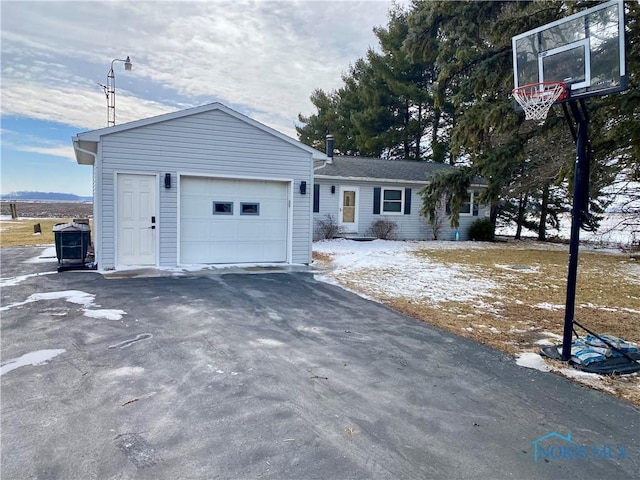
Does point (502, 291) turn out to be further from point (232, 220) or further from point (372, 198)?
point (372, 198)

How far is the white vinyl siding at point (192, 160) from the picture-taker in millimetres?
8031

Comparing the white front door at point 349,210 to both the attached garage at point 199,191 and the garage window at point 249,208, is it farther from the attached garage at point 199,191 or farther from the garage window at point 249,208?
the garage window at point 249,208

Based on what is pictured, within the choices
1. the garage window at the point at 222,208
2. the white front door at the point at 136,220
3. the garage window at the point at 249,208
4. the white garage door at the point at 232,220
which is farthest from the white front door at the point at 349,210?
the white front door at the point at 136,220

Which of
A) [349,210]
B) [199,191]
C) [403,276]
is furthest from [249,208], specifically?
[349,210]

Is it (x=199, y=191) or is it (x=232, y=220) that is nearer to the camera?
(x=199, y=191)

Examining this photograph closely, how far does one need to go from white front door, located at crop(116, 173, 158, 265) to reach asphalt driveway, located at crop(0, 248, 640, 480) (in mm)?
3422

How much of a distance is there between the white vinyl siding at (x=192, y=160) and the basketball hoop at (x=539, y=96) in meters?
5.80

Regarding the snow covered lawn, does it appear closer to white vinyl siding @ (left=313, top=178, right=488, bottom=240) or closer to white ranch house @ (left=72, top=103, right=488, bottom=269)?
white ranch house @ (left=72, top=103, right=488, bottom=269)

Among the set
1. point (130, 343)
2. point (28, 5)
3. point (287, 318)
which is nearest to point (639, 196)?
point (287, 318)

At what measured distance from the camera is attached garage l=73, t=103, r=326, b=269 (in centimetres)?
809

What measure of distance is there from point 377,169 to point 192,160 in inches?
384

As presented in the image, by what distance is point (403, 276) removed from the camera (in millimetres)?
8320

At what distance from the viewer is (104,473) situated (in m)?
2.00

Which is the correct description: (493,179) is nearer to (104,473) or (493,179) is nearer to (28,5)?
(104,473)
